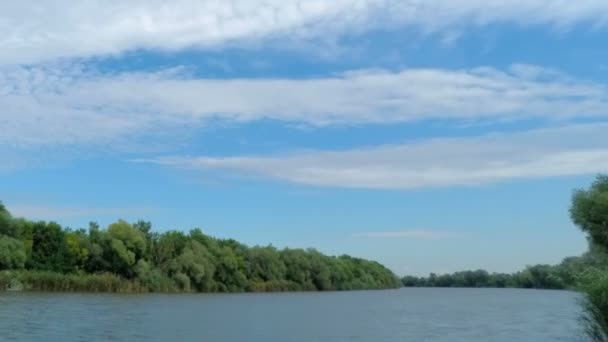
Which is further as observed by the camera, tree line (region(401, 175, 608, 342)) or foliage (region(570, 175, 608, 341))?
foliage (region(570, 175, 608, 341))

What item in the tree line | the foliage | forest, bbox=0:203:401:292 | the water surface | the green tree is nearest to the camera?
the tree line

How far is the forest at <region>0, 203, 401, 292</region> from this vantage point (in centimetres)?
7369

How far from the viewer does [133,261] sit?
83.4 m

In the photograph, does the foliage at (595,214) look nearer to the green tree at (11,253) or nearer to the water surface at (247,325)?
the water surface at (247,325)

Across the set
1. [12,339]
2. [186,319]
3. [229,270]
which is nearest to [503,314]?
[186,319]

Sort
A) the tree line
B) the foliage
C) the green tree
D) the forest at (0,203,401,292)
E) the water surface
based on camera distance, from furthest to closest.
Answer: the forest at (0,203,401,292) < the green tree < the water surface < the foliage < the tree line

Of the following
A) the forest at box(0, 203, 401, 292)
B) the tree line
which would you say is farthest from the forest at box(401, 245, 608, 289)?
the forest at box(0, 203, 401, 292)

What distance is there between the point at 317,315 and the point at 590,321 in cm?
2747

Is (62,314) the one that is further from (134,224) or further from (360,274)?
(360,274)

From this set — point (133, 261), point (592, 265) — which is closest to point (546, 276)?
point (592, 265)

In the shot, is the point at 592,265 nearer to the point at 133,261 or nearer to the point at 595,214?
the point at 595,214

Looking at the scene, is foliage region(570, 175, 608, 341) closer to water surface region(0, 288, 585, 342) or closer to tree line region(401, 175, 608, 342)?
tree line region(401, 175, 608, 342)

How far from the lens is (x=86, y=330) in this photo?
3362 centimetres

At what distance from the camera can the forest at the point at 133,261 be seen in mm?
73688
